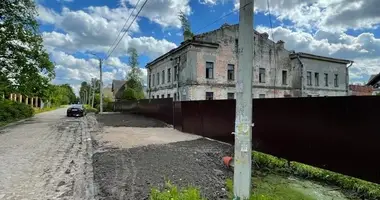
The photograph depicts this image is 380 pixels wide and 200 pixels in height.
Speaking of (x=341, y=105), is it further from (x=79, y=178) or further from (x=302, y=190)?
(x=79, y=178)

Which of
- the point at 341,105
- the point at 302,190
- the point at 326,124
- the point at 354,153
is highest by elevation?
the point at 341,105

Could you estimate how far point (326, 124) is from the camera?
5473 mm

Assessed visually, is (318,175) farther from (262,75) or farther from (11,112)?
(262,75)

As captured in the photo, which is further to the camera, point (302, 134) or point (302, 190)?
point (302, 134)

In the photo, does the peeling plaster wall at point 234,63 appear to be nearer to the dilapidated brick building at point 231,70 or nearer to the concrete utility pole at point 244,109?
the dilapidated brick building at point 231,70

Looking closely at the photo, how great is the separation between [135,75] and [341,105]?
42.0 metres

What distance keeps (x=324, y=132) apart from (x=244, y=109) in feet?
9.54

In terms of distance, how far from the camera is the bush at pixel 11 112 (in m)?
18.2

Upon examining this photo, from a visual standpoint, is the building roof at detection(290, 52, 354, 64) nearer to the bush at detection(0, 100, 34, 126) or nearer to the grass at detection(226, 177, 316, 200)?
the grass at detection(226, 177, 316, 200)

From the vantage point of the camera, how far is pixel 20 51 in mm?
18953

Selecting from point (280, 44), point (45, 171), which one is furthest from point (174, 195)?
point (280, 44)

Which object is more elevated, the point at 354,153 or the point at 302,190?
the point at 354,153

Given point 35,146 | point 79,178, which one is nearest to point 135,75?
point 35,146

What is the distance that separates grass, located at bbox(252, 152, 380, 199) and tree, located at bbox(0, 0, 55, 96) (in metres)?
18.2
